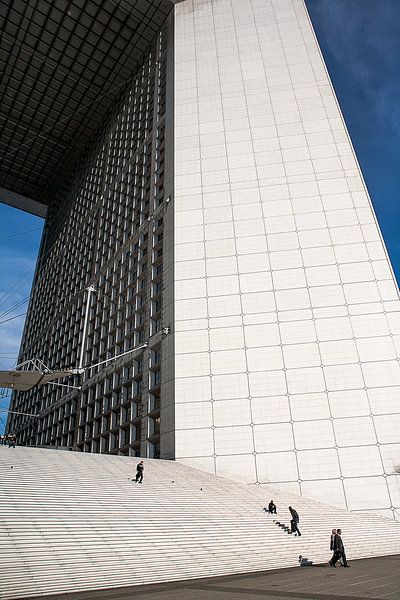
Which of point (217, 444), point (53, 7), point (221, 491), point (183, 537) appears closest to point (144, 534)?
point (183, 537)

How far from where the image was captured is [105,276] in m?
53.0

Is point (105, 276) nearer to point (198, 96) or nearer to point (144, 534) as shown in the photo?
point (198, 96)

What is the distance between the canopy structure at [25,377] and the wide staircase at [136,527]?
13.3m

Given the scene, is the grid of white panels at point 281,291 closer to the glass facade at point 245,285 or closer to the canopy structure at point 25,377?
the glass facade at point 245,285

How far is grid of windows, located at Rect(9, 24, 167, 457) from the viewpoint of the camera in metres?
38.5

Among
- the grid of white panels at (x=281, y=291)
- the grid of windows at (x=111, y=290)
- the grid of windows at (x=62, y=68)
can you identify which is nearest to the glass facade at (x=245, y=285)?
the grid of white panels at (x=281, y=291)

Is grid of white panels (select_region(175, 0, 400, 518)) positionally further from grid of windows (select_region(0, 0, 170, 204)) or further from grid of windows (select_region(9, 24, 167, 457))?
grid of windows (select_region(0, 0, 170, 204))

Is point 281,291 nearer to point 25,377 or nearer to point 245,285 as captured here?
point 245,285

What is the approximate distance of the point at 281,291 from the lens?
3300 cm

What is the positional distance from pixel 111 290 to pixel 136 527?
36.4 m

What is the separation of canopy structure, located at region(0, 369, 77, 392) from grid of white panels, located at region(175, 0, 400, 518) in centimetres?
1273

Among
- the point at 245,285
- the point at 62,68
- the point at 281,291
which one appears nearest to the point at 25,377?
the point at 245,285

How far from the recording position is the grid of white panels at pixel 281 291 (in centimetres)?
2791

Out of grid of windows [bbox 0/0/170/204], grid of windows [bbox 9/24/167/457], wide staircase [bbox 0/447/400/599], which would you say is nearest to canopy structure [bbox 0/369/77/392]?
grid of windows [bbox 9/24/167/457]
